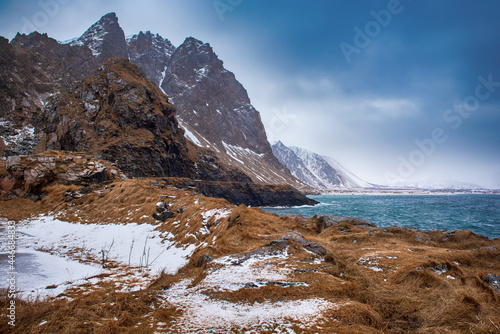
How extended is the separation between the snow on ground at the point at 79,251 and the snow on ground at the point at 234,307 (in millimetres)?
1616

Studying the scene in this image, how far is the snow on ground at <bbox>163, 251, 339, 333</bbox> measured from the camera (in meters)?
2.79

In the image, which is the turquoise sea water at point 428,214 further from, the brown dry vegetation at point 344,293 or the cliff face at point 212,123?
the cliff face at point 212,123

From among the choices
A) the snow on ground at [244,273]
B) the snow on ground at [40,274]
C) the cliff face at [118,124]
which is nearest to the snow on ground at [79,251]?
the snow on ground at [40,274]

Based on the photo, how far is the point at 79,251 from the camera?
812cm

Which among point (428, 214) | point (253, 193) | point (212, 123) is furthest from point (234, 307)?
point (212, 123)

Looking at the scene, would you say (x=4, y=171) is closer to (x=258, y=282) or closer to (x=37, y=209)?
(x=37, y=209)

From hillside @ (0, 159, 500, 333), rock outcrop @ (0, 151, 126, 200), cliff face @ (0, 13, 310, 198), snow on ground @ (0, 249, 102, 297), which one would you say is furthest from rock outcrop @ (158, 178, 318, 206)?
snow on ground @ (0, 249, 102, 297)

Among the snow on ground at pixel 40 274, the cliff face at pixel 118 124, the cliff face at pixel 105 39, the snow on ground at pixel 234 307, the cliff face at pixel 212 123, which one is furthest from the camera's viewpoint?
the cliff face at pixel 212 123

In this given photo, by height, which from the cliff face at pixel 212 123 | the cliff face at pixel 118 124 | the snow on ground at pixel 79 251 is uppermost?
the cliff face at pixel 212 123

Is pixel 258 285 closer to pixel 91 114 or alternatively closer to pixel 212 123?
pixel 91 114

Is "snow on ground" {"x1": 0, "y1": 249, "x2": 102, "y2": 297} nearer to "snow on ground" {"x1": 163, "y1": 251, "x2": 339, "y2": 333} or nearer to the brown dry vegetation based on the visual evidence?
the brown dry vegetation

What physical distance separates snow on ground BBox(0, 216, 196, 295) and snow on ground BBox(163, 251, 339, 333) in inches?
63.6

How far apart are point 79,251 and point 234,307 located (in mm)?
7811

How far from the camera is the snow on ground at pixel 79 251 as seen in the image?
15.5ft
